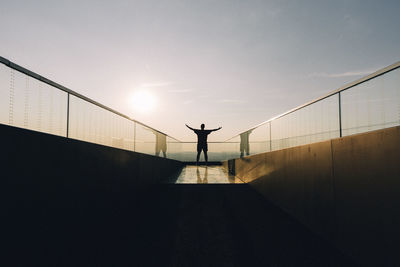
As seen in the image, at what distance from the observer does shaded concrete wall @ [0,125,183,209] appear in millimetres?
2572

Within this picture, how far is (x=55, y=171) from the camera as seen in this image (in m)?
3.27

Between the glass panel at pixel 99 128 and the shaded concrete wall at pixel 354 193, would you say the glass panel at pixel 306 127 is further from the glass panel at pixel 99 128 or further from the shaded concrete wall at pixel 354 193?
the glass panel at pixel 99 128

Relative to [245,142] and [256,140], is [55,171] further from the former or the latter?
[245,142]

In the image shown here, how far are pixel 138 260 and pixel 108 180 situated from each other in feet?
7.48

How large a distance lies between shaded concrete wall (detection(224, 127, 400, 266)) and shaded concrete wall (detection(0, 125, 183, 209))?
392 centimetres

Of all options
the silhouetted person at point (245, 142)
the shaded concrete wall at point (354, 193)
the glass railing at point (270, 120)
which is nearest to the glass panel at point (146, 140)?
the glass railing at point (270, 120)

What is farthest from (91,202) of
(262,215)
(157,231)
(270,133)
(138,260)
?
(270,133)

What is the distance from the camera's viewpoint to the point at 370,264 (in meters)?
2.82

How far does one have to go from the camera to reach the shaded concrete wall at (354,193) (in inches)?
102

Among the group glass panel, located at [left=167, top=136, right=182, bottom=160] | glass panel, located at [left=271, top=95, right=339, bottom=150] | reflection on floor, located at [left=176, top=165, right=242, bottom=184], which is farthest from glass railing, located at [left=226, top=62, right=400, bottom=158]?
glass panel, located at [left=167, top=136, right=182, bottom=160]

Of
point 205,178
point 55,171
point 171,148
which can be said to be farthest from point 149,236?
point 171,148

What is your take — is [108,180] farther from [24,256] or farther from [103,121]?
[24,256]

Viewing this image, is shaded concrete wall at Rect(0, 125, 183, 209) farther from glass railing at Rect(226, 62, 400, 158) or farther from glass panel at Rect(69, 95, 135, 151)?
glass railing at Rect(226, 62, 400, 158)

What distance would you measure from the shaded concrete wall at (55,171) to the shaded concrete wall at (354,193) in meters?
3.92
